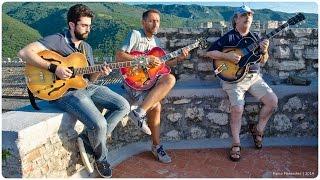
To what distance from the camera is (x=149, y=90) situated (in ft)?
14.4

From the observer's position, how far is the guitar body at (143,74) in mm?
4371

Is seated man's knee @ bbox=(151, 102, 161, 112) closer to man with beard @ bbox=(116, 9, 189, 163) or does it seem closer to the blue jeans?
man with beard @ bbox=(116, 9, 189, 163)

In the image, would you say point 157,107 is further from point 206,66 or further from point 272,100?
point 272,100

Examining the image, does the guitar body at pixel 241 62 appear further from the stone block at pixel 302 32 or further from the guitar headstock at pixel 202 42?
the stone block at pixel 302 32

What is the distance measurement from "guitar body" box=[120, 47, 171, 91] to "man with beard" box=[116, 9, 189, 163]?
5 centimetres

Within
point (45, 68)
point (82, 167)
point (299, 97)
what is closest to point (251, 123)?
point (299, 97)

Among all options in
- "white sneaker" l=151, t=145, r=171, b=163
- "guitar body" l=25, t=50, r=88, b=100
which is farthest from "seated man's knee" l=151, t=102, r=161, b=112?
"guitar body" l=25, t=50, r=88, b=100

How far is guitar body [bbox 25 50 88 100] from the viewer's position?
379cm

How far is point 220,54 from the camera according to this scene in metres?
4.58


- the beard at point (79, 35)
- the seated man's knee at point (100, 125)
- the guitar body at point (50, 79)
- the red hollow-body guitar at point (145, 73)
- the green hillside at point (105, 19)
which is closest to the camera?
the seated man's knee at point (100, 125)

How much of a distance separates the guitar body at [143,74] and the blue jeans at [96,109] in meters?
0.41

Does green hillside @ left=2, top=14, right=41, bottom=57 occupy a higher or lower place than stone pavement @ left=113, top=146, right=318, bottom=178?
lower

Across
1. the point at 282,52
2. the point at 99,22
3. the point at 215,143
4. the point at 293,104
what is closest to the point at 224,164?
the point at 215,143

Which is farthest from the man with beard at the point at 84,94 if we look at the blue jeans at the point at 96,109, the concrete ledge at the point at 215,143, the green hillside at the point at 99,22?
the green hillside at the point at 99,22
